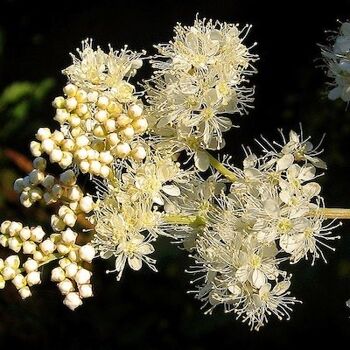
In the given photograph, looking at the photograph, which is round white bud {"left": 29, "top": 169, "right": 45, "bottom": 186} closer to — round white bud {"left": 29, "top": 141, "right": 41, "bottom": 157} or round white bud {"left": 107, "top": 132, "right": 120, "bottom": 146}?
round white bud {"left": 29, "top": 141, "right": 41, "bottom": 157}

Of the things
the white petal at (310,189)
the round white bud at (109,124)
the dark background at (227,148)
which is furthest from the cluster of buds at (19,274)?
the dark background at (227,148)

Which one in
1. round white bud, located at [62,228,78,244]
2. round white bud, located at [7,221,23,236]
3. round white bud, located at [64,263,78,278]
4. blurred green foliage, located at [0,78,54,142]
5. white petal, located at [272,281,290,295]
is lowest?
round white bud, located at [64,263,78,278]

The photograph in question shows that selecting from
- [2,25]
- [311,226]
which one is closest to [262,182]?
[311,226]

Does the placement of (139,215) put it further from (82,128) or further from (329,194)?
(329,194)

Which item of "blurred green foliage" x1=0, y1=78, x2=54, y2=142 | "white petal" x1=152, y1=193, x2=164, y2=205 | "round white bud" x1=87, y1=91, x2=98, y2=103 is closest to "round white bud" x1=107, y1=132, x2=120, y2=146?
"round white bud" x1=87, y1=91, x2=98, y2=103

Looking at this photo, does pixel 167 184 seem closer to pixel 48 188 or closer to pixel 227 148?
pixel 48 188
